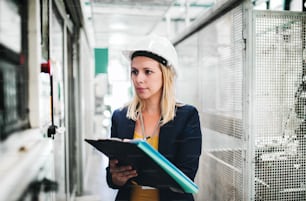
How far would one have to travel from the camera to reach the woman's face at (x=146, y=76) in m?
0.96

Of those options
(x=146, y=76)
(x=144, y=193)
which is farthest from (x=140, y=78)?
(x=144, y=193)

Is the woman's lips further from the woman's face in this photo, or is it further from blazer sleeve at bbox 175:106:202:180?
blazer sleeve at bbox 175:106:202:180

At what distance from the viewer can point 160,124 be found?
0.98 metres

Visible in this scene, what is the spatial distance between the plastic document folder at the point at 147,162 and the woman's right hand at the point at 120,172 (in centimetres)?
2

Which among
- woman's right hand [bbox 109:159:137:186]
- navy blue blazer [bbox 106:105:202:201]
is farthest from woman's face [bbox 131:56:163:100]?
woman's right hand [bbox 109:159:137:186]

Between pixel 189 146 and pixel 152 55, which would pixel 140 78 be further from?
pixel 189 146

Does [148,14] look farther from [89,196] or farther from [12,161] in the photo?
[12,161]

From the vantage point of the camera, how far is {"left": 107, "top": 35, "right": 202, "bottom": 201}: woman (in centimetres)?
94

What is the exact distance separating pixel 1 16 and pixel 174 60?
569 mm

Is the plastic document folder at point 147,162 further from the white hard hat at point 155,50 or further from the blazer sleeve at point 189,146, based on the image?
the white hard hat at point 155,50

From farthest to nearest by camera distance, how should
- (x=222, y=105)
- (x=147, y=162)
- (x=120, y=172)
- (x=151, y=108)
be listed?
(x=222, y=105), (x=151, y=108), (x=120, y=172), (x=147, y=162)

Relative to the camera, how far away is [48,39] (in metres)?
1.20

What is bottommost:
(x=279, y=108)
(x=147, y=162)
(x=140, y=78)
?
(x=147, y=162)

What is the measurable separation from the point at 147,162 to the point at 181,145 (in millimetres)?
241
